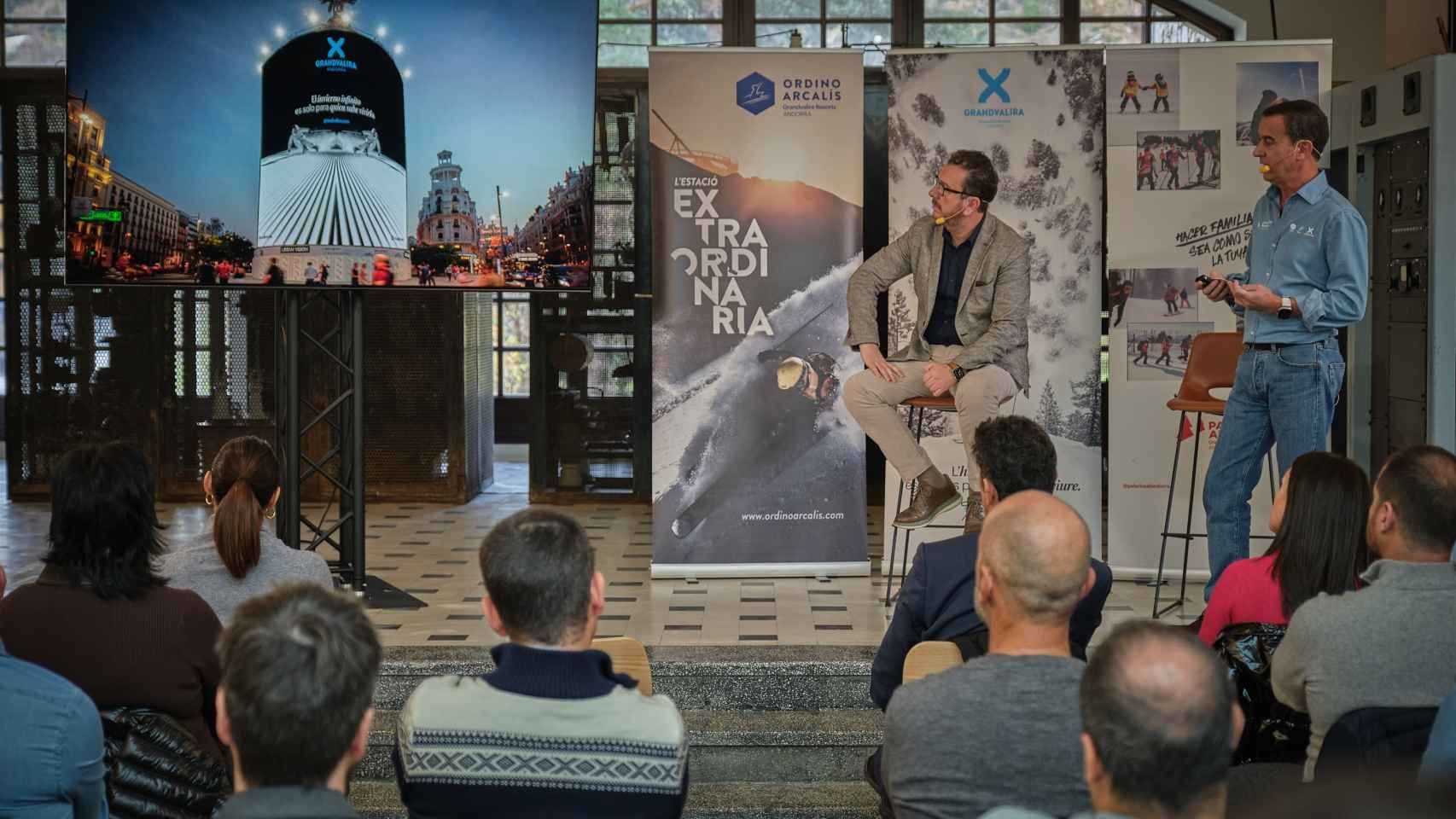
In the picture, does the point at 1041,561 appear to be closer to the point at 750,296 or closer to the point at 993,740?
the point at 993,740

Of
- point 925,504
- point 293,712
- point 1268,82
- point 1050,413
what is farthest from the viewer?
point 1050,413

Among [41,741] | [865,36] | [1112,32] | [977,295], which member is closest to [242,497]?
[41,741]

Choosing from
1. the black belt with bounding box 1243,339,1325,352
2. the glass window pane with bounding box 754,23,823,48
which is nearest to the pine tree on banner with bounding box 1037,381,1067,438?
the black belt with bounding box 1243,339,1325,352

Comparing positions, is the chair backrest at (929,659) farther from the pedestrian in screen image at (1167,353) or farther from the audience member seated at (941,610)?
the pedestrian in screen image at (1167,353)

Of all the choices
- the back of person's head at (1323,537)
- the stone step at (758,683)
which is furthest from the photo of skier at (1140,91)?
the back of person's head at (1323,537)

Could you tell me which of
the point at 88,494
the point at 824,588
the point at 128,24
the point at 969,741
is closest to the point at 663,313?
the point at 824,588

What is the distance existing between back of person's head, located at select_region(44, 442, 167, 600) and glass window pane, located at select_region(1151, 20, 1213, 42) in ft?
24.9

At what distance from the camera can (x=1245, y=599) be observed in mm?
3209

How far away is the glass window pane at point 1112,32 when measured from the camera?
8961 millimetres

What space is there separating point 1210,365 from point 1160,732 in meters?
4.30

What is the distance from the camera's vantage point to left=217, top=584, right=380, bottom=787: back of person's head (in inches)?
68.8

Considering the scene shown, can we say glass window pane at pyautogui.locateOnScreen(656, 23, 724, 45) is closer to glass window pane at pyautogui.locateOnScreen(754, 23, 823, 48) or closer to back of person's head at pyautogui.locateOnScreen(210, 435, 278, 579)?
glass window pane at pyautogui.locateOnScreen(754, 23, 823, 48)

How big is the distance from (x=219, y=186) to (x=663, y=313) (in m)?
1.93

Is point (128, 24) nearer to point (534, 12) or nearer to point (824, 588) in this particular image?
point (534, 12)
